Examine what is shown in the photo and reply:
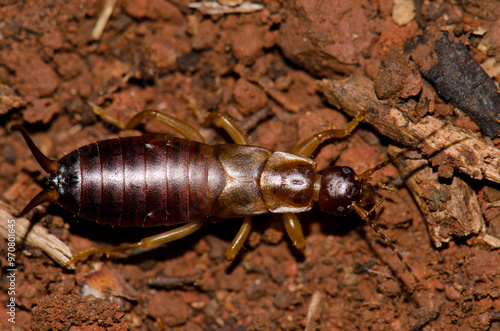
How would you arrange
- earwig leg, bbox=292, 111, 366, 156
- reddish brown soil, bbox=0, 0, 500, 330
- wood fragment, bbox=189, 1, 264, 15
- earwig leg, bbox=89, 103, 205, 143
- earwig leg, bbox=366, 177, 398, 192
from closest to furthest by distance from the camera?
earwig leg, bbox=366, 177, 398, 192, reddish brown soil, bbox=0, 0, 500, 330, earwig leg, bbox=292, 111, 366, 156, earwig leg, bbox=89, 103, 205, 143, wood fragment, bbox=189, 1, 264, 15

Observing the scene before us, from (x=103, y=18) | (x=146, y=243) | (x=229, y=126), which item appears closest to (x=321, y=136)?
(x=229, y=126)

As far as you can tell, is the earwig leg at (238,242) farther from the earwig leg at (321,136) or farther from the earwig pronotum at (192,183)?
the earwig leg at (321,136)

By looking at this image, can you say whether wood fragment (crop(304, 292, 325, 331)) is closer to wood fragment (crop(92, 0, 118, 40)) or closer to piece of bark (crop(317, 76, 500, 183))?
piece of bark (crop(317, 76, 500, 183))

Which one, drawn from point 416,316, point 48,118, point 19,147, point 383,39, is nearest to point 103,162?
point 48,118

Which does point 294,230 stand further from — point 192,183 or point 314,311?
point 192,183

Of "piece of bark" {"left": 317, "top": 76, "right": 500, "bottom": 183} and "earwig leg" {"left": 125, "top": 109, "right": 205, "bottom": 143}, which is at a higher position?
"piece of bark" {"left": 317, "top": 76, "right": 500, "bottom": 183}

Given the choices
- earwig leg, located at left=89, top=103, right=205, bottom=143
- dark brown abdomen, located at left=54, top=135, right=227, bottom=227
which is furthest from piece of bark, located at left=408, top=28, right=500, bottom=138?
→ earwig leg, located at left=89, top=103, right=205, bottom=143

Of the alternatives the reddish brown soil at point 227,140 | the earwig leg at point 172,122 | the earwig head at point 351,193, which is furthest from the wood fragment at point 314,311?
the earwig leg at point 172,122
